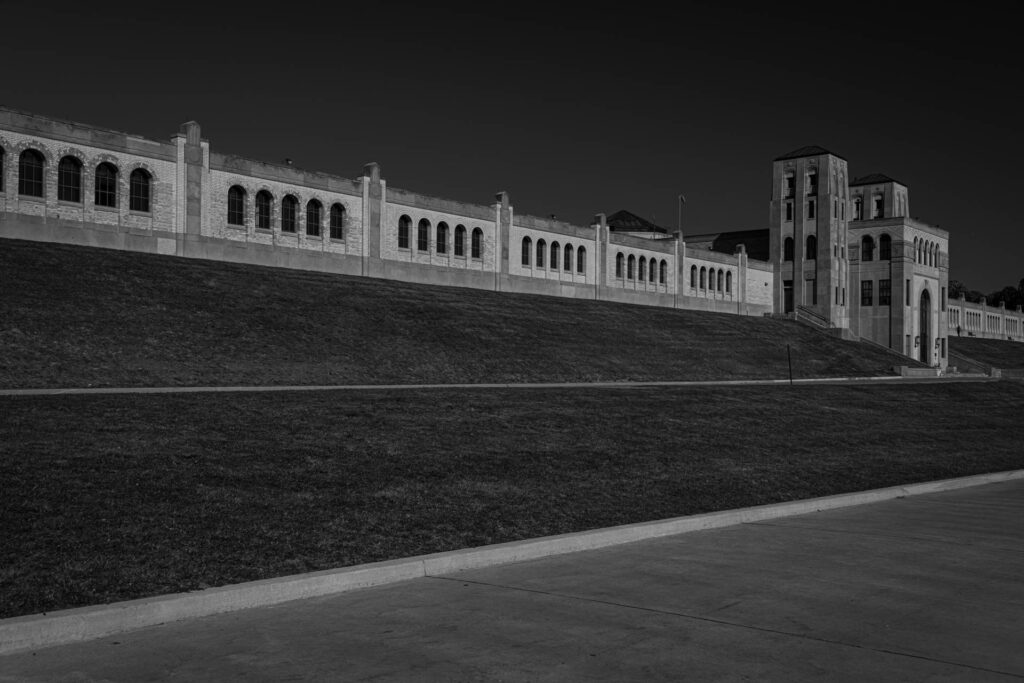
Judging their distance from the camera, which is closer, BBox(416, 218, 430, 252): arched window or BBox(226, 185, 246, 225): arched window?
BBox(226, 185, 246, 225): arched window

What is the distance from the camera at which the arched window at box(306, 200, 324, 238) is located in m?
46.6

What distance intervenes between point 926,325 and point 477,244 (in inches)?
2175

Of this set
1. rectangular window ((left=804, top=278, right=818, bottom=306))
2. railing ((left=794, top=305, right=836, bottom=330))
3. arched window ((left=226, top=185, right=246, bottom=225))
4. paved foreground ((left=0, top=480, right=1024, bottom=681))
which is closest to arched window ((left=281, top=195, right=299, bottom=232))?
arched window ((left=226, top=185, right=246, bottom=225))

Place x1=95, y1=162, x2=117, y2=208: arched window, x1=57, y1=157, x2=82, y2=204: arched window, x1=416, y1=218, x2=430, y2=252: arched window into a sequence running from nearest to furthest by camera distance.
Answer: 1. x1=57, y1=157, x2=82, y2=204: arched window
2. x1=95, y1=162, x2=117, y2=208: arched window
3. x1=416, y1=218, x2=430, y2=252: arched window

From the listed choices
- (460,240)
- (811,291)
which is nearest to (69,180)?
(460,240)

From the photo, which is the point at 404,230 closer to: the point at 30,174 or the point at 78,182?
the point at 78,182

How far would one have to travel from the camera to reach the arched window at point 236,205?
42.7 metres

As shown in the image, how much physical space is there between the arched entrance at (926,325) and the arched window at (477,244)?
5366cm

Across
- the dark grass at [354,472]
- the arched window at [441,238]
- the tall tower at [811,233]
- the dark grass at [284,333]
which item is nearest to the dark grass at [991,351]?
the tall tower at [811,233]

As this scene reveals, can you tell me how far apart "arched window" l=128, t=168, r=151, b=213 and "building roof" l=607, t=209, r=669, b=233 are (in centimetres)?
6258

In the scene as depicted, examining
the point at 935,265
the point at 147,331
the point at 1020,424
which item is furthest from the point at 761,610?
the point at 935,265

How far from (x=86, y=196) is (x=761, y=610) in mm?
36178

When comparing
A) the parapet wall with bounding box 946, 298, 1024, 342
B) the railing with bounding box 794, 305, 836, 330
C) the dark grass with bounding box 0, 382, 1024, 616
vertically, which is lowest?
the dark grass with bounding box 0, 382, 1024, 616

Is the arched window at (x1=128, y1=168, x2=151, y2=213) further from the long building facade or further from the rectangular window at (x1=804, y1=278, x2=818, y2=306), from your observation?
the rectangular window at (x1=804, y1=278, x2=818, y2=306)
